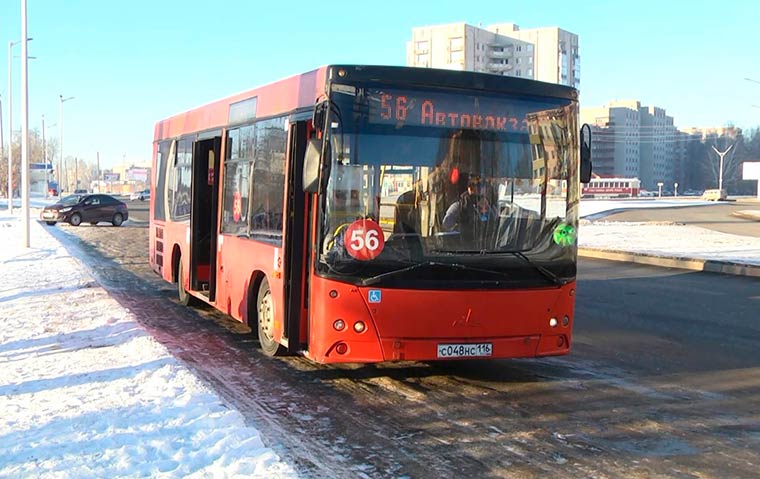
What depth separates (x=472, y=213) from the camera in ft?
23.1

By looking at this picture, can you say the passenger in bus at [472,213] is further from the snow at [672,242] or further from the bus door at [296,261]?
the snow at [672,242]

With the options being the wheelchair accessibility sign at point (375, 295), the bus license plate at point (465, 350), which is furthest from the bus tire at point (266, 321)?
the bus license plate at point (465, 350)

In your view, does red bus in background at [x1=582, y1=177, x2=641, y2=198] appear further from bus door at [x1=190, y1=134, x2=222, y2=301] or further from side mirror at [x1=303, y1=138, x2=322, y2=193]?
side mirror at [x1=303, y1=138, x2=322, y2=193]

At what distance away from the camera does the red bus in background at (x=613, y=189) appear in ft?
350

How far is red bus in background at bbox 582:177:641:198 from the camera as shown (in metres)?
107

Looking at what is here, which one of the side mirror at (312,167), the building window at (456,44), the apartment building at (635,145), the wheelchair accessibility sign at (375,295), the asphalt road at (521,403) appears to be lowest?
the asphalt road at (521,403)

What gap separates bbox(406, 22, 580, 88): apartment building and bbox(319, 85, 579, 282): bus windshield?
271ft

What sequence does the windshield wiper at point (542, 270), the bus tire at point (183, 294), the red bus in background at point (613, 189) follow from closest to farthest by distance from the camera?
the windshield wiper at point (542, 270) < the bus tire at point (183, 294) < the red bus in background at point (613, 189)

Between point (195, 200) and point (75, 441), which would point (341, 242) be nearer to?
point (75, 441)

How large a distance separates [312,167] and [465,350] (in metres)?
2.19

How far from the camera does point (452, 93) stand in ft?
23.1

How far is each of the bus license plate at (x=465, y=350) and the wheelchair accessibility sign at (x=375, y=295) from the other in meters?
0.73

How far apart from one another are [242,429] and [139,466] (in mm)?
878

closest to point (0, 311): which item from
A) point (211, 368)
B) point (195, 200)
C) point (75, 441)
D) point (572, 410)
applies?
point (195, 200)
